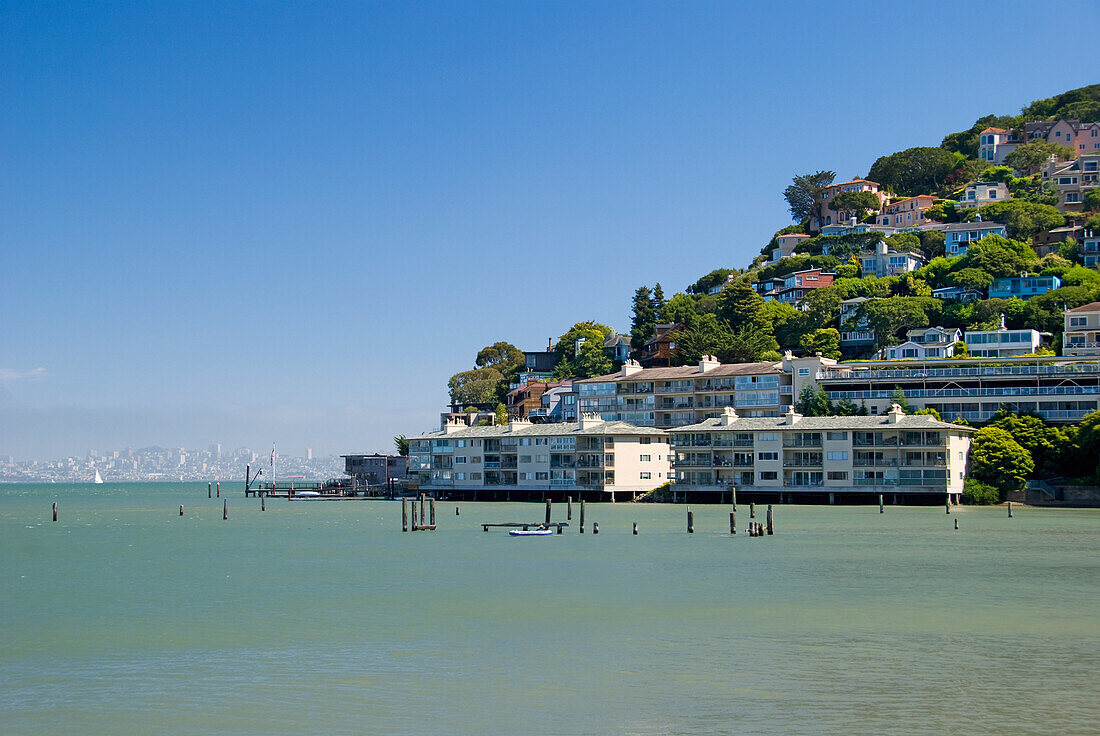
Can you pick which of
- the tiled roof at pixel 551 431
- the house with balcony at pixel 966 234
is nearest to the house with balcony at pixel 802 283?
the house with balcony at pixel 966 234

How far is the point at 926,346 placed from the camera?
437ft

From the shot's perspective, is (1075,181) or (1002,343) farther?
(1075,181)

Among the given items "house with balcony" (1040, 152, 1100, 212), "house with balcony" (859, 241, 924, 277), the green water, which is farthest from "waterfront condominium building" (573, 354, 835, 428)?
"house with balcony" (1040, 152, 1100, 212)

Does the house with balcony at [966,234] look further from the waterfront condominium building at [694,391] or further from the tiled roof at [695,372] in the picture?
the waterfront condominium building at [694,391]

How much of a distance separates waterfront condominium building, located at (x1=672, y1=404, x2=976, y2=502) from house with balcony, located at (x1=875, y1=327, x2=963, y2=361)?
2360 cm

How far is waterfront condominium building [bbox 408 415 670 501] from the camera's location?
391 ft

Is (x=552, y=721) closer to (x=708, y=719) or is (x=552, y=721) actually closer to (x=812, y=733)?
(x=708, y=719)

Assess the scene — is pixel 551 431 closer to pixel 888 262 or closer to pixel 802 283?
pixel 802 283

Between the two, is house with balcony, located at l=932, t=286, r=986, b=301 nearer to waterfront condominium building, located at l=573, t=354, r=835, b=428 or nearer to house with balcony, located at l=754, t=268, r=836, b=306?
house with balcony, located at l=754, t=268, r=836, b=306

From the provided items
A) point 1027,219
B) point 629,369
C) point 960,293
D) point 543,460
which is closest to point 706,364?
point 629,369

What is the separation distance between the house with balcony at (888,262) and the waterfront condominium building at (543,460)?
58.5 metres

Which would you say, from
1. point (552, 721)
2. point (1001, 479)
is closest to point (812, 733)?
point (552, 721)

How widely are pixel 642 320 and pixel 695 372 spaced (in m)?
36.4

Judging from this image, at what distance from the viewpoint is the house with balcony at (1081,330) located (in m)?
126
